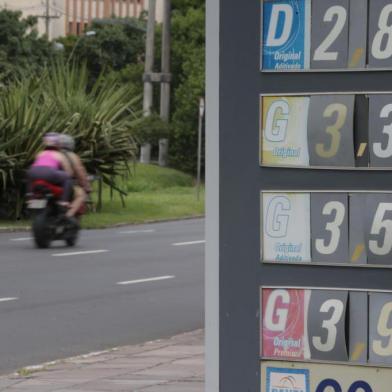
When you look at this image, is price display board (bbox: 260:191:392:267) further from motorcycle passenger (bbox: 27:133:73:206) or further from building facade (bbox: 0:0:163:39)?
building facade (bbox: 0:0:163:39)

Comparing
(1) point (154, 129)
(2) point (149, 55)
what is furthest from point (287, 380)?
(2) point (149, 55)

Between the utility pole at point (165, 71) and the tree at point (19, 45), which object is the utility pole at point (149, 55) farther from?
the tree at point (19, 45)

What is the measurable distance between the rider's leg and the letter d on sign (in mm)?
15908

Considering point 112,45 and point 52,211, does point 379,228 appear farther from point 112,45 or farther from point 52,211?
point 112,45

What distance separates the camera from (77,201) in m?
21.4

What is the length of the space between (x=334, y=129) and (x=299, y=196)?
30cm

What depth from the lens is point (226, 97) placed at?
5453 mm

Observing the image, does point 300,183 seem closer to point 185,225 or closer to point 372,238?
point 372,238

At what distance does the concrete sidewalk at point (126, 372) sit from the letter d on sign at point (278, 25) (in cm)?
324

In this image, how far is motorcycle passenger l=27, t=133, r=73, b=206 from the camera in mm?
21047

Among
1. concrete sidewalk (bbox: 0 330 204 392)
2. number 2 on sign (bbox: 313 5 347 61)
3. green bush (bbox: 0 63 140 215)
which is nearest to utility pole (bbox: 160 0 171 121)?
green bush (bbox: 0 63 140 215)

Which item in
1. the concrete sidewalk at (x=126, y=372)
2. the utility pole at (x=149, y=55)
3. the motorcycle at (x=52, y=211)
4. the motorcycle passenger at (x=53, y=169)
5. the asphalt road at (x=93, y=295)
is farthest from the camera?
the utility pole at (x=149, y=55)

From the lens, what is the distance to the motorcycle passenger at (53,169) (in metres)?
21.0

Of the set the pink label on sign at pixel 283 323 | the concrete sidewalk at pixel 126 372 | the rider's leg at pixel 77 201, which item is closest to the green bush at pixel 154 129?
the rider's leg at pixel 77 201
